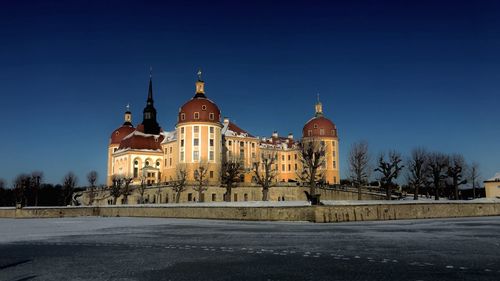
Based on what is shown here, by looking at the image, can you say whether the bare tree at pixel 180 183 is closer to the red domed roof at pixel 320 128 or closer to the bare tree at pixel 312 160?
the bare tree at pixel 312 160

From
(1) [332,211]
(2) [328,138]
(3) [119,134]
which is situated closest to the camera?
(1) [332,211]

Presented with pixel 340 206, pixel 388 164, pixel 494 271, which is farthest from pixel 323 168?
pixel 494 271

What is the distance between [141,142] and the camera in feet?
326

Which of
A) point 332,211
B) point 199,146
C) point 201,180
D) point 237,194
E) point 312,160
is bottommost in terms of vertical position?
point 332,211

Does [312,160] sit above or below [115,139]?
below

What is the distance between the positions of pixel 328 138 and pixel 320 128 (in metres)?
3.09

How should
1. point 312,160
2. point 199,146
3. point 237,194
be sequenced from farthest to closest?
point 199,146 → point 237,194 → point 312,160

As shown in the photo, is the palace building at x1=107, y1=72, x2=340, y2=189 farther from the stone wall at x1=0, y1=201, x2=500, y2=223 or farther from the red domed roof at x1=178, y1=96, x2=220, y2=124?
the stone wall at x1=0, y1=201, x2=500, y2=223

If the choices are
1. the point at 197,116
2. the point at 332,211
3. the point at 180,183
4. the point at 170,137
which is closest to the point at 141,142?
the point at 170,137

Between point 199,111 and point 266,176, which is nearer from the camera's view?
point 266,176

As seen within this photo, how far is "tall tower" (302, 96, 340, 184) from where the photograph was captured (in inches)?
4018

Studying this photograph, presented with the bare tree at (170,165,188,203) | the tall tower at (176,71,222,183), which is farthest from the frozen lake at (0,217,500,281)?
the tall tower at (176,71,222,183)

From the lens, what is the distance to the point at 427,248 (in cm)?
1600

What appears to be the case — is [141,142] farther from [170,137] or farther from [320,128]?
[320,128]
